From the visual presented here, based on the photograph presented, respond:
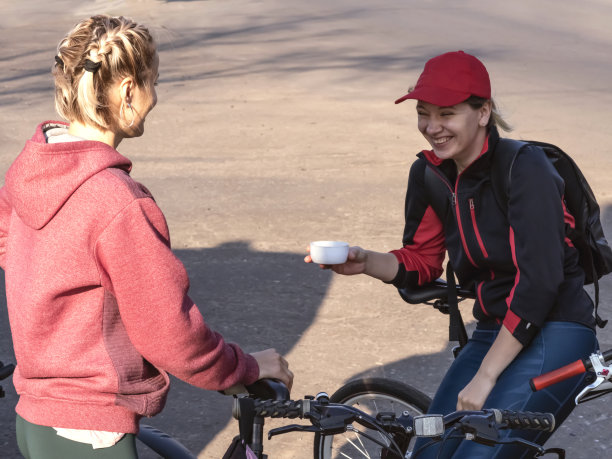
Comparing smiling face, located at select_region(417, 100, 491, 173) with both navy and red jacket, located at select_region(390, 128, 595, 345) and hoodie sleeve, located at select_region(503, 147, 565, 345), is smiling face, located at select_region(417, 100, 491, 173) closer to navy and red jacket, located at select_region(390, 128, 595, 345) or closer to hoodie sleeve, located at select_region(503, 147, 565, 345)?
navy and red jacket, located at select_region(390, 128, 595, 345)

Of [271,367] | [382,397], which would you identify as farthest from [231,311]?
[271,367]

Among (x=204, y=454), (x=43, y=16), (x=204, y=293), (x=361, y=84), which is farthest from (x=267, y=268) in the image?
(x=43, y=16)

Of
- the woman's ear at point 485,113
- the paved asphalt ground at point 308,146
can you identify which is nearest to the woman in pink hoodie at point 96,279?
the paved asphalt ground at point 308,146

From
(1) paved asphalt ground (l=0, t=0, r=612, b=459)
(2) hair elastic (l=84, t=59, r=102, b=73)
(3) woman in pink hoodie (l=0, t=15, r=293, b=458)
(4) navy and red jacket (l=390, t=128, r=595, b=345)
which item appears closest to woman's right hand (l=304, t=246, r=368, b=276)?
(4) navy and red jacket (l=390, t=128, r=595, b=345)

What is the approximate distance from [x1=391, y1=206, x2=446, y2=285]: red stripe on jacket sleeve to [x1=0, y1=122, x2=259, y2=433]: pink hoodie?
158cm

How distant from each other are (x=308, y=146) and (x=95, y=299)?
8255 mm

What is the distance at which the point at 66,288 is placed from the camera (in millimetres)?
2172

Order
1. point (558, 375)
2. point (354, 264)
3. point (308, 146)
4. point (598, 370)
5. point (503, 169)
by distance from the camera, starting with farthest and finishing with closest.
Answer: point (308, 146) < point (354, 264) < point (503, 169) < point (598, 370) < point (558, 375)

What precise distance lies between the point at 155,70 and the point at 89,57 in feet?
0.60

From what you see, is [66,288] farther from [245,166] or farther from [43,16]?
[43,16]

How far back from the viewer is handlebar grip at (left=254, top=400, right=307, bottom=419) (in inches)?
86.9

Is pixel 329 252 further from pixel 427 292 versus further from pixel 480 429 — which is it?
pixel 480 429

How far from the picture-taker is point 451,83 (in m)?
3.28

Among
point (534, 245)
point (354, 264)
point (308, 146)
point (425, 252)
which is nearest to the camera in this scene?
point (534, 245)
